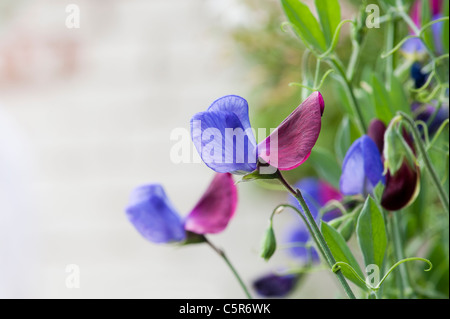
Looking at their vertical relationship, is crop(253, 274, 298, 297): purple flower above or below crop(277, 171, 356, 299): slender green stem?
below

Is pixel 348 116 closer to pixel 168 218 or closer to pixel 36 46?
pixel 168 218

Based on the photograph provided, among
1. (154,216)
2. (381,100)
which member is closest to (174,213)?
(154,216)

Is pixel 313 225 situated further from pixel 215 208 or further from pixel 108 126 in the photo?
pixel 108 126

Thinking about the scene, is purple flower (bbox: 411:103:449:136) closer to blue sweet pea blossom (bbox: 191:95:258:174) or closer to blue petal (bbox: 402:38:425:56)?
blue petal (bbox: 402:38:425:56)

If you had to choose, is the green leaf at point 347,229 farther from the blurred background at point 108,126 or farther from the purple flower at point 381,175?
the blurred background at point 108,126

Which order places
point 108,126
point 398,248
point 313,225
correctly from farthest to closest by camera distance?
1. point 108,126
2. point 398,248
3. point 313,225

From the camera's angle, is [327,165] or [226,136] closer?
[226,136]

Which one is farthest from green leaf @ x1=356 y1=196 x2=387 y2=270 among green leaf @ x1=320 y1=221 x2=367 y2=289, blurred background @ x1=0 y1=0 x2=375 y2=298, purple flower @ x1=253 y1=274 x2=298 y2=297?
blurred background @ x1=0 y1=0 x2=375 y2=298
